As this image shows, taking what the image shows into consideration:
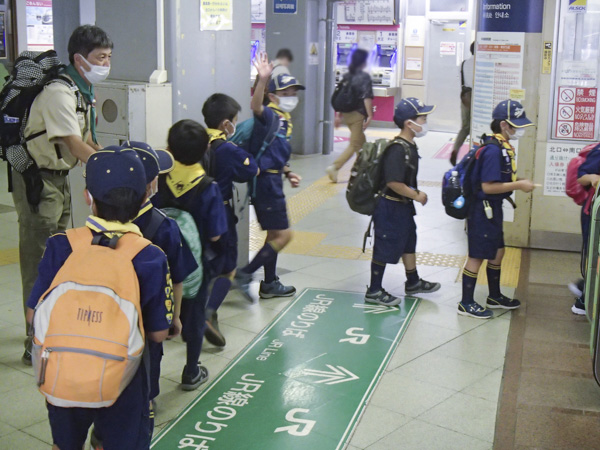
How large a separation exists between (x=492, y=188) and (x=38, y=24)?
11.5 metres

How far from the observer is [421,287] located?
19.8 ft

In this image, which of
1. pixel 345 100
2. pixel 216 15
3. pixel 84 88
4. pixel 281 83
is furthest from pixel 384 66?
pixel 84 88

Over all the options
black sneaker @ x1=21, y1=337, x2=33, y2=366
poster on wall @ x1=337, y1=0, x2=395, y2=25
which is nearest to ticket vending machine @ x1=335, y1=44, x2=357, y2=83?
poster on wall @ x1=337, y1=0, x2=395, y2=25

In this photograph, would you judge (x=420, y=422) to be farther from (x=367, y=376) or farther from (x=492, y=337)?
(x=492, y=337)

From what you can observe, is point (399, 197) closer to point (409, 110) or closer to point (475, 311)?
point (409, 110)

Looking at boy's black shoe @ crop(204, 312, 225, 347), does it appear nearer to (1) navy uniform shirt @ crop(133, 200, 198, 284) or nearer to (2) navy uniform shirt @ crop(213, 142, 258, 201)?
(2) navy uniform shirt @ crop(213, 142, 258, 201)

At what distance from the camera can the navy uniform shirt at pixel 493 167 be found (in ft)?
17.0

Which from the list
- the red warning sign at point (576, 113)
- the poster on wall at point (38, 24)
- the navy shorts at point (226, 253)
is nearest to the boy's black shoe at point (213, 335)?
the navy shorts at point (226, 253)

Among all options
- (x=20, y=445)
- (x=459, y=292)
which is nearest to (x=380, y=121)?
(x=459, y=292)

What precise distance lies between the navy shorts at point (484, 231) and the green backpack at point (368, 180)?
690 millimetres

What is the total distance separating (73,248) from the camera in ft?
8.46

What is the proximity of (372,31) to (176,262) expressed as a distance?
13.8 meters

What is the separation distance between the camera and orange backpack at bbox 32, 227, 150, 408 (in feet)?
8.05

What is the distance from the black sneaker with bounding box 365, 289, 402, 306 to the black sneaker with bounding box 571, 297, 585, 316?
1.27 metres
